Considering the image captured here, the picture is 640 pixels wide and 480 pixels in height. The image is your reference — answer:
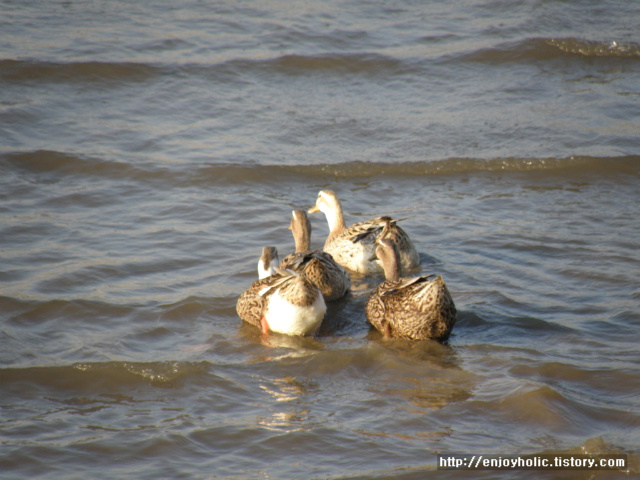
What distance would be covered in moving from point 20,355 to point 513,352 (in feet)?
13.5

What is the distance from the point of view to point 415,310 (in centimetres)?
655

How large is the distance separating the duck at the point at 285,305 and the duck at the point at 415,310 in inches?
21.7

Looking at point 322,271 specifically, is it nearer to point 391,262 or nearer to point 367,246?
point 391,262

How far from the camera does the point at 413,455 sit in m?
4.89

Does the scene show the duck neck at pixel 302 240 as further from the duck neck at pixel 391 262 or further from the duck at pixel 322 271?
the duck neck at pixel 391 262

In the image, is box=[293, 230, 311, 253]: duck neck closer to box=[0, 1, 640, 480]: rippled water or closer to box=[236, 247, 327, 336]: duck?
box=[0, 1, 640, 480]: rippled water

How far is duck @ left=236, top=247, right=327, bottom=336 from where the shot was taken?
6.62m

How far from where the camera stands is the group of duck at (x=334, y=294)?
6.52 meters

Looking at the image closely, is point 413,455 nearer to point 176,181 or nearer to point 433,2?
point 176,181

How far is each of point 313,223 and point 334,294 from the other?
2851mm

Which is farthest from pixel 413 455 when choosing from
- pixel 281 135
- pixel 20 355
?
pixel 281 135

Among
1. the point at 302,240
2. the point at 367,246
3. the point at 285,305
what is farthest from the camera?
the point at 367,246

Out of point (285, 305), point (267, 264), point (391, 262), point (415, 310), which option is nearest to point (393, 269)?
point (391, 262)

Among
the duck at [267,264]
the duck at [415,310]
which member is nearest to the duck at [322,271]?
the duck at [267,264]
